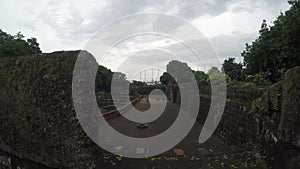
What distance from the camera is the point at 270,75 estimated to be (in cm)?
1284

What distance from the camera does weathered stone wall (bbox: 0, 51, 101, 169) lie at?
3.23 metres

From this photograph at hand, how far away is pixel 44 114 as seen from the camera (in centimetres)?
347

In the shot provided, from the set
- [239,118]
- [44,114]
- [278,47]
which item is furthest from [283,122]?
[278,47]

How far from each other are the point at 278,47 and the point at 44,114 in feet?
36.9

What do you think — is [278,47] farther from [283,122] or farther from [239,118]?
[283,122]

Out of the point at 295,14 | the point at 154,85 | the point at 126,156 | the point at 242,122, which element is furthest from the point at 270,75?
the point at 154,85

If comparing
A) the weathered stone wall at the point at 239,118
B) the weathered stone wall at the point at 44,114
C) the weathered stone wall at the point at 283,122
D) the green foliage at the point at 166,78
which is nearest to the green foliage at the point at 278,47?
the weathered stone wall at the point at 239,118

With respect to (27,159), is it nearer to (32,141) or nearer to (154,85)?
(32,141)

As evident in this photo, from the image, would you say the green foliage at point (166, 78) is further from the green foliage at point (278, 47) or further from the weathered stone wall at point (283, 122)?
the weathered stone wall at point (283, 122)

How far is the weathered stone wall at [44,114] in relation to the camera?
3232 millimetres

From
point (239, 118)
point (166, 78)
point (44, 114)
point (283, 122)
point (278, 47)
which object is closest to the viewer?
point (283, 122)

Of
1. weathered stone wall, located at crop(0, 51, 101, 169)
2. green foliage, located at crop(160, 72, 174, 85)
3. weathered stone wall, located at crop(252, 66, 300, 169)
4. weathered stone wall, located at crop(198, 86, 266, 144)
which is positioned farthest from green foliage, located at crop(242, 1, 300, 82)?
green foliage, located at crop(160, 72, 174, 85)

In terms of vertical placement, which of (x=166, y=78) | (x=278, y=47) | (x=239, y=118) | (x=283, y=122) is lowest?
(x=239, y=118)

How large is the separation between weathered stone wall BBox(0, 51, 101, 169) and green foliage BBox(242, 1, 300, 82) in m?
8.09
